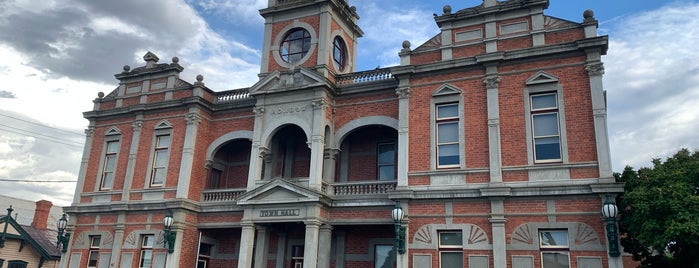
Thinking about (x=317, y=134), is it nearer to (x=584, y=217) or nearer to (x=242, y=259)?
(x=242, y=259)

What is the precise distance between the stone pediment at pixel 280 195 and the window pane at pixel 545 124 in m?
7.39

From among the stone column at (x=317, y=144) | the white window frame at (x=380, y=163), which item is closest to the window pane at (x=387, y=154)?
the white window frame at (x=380, y=163)

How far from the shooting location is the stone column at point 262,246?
20.1 m

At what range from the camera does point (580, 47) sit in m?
16.6

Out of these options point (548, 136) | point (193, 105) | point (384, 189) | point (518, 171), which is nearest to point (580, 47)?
point (548, 136)

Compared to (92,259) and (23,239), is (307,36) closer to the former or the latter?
(92,259)

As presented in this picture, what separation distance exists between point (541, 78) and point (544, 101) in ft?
2.38

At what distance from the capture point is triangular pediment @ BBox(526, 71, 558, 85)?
17016mm

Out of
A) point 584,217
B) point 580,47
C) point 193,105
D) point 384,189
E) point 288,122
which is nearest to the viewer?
point 584,217

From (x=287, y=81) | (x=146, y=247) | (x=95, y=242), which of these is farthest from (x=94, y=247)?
(x=287, y=81)

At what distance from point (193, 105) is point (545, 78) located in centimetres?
1390

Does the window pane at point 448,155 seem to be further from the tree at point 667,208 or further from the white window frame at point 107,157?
the white window frame at point 107,157

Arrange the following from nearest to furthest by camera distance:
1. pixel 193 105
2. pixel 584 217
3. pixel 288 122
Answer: pixel 584 217 → pixel 288 122 → pixel 193 105

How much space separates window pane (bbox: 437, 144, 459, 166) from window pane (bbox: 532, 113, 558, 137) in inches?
98.9
